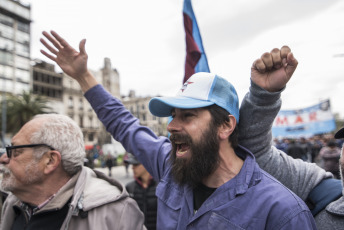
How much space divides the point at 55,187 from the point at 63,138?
41 centimetres

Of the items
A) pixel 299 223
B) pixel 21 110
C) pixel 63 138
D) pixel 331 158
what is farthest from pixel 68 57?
pixel 21 110

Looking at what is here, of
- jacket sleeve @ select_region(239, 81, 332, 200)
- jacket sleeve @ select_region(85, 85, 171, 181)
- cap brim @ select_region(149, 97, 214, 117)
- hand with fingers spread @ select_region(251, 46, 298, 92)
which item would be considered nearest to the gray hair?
jacket sleeve @ select_region(85, 85, 171, 181)

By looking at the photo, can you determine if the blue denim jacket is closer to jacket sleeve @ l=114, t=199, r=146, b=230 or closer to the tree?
jacket sleeve @ l=114, t=199, r=146, b=230

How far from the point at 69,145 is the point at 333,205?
1907 mm

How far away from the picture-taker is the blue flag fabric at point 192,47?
12.7ft

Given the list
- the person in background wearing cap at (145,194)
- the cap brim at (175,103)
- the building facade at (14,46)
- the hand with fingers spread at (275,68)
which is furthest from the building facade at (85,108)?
the hand with fingers spread at (275,68)

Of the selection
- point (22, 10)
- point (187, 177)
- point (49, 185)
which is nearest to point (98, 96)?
point (49, 185)

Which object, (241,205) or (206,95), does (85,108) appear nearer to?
(206,95)

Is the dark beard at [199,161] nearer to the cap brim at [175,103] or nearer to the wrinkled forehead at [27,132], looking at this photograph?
the cap brim at [175,103]

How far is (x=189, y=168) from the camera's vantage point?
174 centimetres

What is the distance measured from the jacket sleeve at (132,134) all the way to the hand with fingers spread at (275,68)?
951 millimetres

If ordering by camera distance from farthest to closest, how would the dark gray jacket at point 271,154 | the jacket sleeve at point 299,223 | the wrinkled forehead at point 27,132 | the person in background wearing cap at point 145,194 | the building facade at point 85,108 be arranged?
the building facade at point 85,108 < the person in background wearing cap at point 145,194 < the wrinkled forehead at point 27,132 < the dark gray jacket at point 271,154 < the jacket sleeve at point 299,223

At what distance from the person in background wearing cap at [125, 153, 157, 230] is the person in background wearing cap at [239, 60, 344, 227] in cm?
246

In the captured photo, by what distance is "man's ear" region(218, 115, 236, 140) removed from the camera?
1.78 metres
